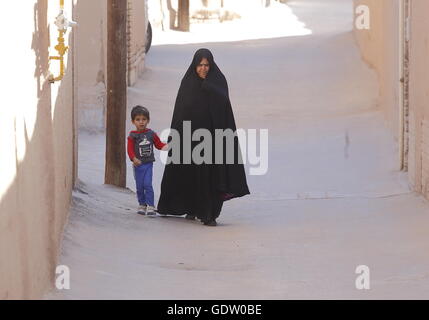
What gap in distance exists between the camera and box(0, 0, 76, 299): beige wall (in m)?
4.64

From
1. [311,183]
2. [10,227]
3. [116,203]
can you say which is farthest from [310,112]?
[10,227]

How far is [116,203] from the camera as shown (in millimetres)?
10266

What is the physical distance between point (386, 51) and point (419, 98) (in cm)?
481

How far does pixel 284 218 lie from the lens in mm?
10250

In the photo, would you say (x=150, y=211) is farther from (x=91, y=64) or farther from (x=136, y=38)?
(x=136, y=38)

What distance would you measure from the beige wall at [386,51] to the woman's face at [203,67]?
4.24 metres

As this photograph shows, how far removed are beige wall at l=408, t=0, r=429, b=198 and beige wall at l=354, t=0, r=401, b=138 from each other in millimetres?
1627

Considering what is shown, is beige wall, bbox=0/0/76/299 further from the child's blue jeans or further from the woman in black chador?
the woman in black chador

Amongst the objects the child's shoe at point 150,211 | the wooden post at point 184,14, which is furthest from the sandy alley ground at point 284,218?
the wooden post at point 184,14

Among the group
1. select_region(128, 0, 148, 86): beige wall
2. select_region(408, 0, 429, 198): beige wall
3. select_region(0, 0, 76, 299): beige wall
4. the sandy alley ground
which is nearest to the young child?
the sandy alley ground

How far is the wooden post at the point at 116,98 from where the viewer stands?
11.4m

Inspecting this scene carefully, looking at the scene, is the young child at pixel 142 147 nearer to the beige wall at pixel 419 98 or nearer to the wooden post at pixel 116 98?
the wooden post at pixel 116 98
